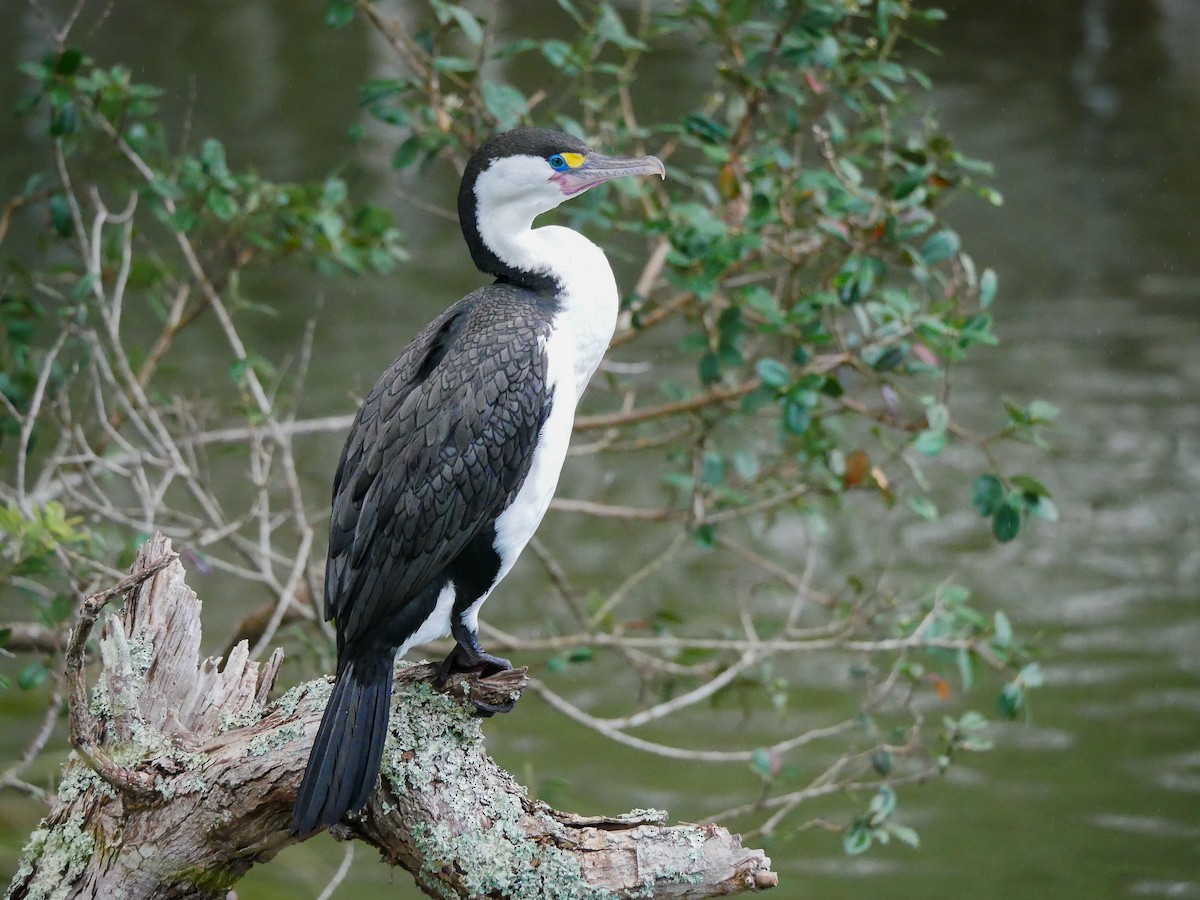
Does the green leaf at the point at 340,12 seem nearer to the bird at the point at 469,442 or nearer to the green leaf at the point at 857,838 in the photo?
the bird at the point at 469,442

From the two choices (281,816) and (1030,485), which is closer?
(281,816)

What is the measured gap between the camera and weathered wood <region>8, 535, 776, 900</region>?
2.02m

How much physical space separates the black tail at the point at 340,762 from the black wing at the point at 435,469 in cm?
12

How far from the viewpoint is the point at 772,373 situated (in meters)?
2.96

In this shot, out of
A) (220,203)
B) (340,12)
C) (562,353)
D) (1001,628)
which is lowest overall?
(1001,628)

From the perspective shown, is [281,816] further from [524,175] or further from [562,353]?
[524,175]

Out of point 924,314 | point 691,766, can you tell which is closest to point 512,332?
point 924,314

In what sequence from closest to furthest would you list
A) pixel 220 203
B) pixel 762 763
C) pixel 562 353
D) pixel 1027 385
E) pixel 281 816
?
pixel 281 816, pixel 562 353, pixel 762 763, pixel 220 203, pixel 1027 385

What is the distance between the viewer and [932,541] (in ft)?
19.5

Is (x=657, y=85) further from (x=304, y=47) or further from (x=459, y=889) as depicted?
(x=459, y=889)

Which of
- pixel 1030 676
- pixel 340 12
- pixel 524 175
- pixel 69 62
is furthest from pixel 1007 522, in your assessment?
pixel 69 62

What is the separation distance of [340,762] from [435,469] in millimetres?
452

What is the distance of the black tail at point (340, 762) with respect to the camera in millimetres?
1991

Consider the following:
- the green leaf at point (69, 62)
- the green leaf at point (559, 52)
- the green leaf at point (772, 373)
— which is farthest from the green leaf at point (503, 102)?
the green leaf at point (69, 62)
